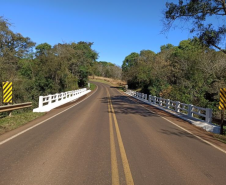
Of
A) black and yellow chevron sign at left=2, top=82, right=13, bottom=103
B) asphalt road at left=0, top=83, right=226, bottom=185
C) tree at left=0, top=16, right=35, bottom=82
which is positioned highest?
tree at left=0, top=16, right=35, bottom=82

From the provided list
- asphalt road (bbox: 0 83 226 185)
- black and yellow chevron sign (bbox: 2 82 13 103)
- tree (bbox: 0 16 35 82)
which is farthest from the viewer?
tree (bbox: 0 16 35 82)

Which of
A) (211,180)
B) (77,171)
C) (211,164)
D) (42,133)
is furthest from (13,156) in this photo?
(211,164)

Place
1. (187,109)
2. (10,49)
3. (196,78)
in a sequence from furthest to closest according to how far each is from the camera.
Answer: (10,49) < (196,78) < (187,109)

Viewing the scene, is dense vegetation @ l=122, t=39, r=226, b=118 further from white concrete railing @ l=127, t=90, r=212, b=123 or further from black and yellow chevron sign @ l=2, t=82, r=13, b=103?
black and yellow chevron sign @ l=2, t=82, r=13, b=103

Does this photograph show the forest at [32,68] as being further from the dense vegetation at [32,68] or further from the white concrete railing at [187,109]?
the white concrete railing at [187,109]

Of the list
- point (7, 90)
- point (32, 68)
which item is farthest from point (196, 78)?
point (32, 68)

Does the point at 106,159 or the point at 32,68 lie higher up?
the point at 32,68

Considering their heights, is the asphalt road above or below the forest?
below

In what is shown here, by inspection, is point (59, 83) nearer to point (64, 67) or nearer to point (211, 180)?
point (64, 67)

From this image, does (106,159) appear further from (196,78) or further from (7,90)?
(196,78)

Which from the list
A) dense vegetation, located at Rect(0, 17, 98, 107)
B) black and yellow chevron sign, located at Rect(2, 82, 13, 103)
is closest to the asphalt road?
black and yellow chevron sign, located at Rect(2, 82, 13, 103)

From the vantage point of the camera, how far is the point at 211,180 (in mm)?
4395

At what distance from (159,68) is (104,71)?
377 feet

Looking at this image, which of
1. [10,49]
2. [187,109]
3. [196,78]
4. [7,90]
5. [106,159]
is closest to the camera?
[106,159]
